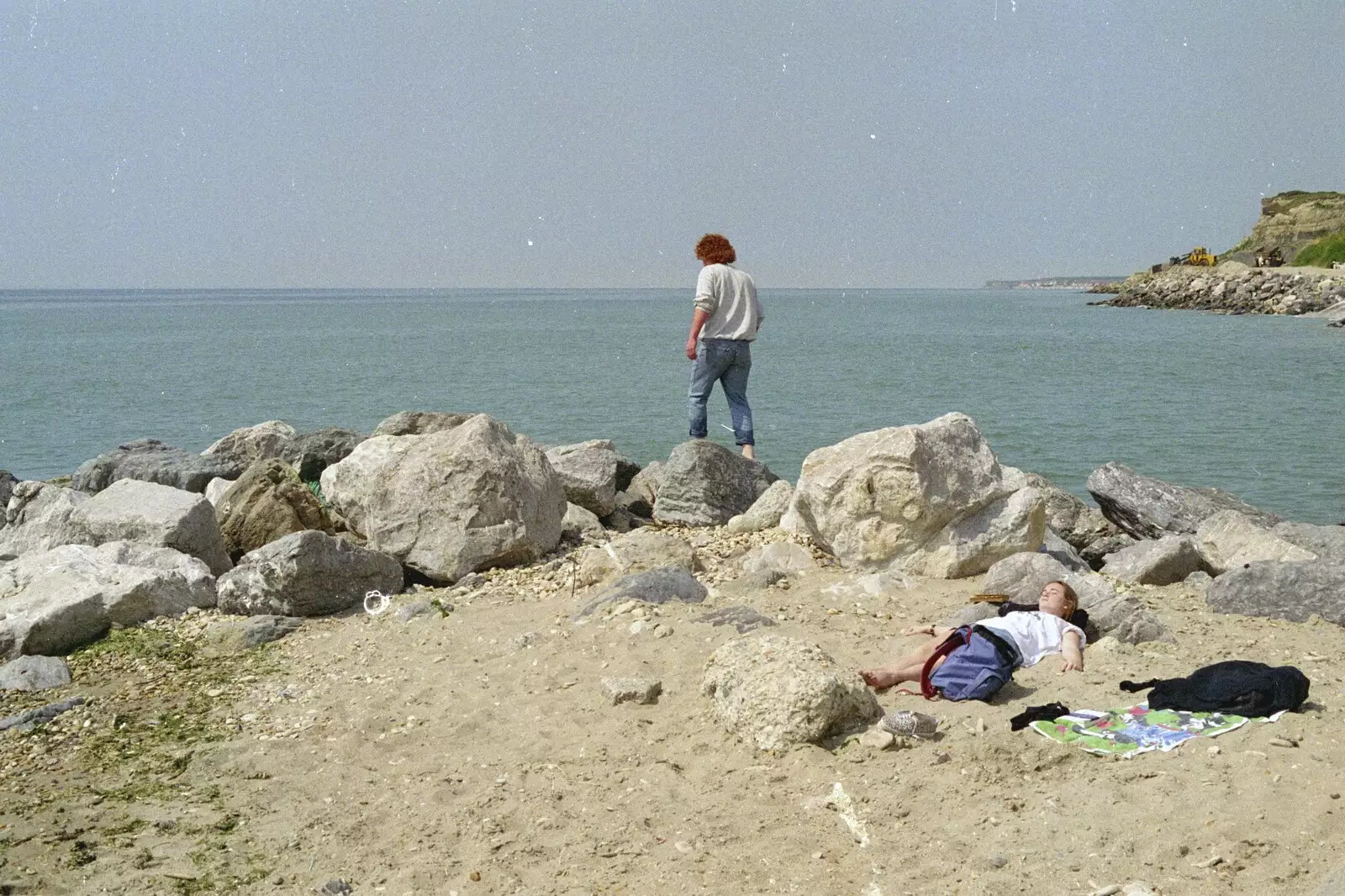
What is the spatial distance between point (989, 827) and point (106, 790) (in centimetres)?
400

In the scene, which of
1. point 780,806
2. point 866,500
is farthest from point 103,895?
point 866,500

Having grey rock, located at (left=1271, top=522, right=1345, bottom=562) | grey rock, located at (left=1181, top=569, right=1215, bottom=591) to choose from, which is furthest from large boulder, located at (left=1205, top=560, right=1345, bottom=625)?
grey rock, located at (left=1271, top=522, right=1345, bottom=562)

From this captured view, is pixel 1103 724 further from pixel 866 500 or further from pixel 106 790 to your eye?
pixel 106 790

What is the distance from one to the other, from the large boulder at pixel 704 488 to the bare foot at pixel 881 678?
4462 mm

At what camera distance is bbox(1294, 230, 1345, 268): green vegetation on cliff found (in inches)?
3046

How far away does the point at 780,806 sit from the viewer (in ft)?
16.0

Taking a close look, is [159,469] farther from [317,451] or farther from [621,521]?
[621,521]

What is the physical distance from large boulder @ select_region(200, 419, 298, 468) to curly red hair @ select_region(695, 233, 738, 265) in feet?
16.5

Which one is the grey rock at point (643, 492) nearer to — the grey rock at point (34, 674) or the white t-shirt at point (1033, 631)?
the white t-shirt at point (1033, 631)

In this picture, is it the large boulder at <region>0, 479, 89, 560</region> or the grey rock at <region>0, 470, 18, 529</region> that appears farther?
the grey rock at <region>0, 470, 18, 529</region>

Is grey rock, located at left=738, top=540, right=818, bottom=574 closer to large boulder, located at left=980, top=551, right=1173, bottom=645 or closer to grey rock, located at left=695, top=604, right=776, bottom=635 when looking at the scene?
grey rock, located at left=695, top=604, right=776, bottom=635

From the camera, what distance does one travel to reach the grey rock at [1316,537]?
863 cm

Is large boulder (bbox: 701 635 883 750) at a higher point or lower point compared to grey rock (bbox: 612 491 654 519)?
higher

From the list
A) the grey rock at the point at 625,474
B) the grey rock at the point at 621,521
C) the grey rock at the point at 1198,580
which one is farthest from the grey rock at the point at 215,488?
the grey rock at the point at 1198,580
